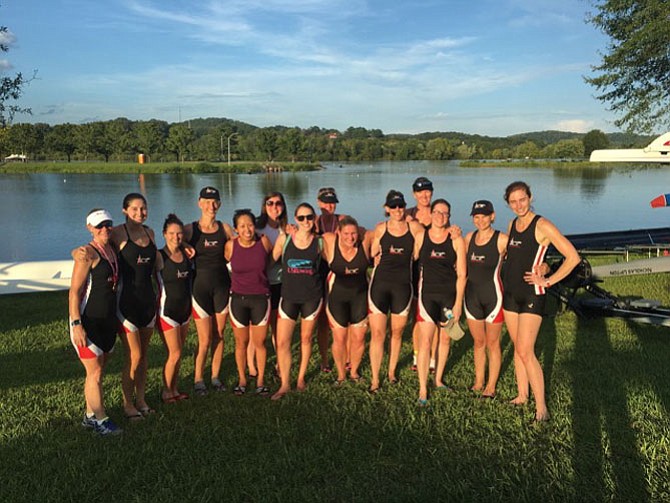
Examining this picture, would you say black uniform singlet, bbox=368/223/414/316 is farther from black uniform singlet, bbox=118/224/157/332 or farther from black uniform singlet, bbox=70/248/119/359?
black uniform singlet, bbox=70/248/119/359

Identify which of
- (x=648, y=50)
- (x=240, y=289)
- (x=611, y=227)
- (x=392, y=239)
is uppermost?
(x=648, y=50)

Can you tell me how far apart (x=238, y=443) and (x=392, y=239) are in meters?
2.22

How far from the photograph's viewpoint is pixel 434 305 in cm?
461

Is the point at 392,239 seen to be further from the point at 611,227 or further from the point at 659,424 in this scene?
the point at 611,227

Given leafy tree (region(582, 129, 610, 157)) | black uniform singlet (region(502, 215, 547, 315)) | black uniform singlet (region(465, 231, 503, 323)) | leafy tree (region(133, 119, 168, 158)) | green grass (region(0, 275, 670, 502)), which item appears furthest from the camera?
leafy tree (region(133, 119, 168, 158))

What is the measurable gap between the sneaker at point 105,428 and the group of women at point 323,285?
12mm

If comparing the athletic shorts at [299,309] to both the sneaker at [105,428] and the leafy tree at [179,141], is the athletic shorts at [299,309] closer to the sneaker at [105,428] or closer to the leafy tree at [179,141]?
the sneaker at [105,428]

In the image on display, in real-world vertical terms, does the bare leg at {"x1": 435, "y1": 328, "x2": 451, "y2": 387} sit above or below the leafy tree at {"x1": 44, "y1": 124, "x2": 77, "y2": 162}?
below

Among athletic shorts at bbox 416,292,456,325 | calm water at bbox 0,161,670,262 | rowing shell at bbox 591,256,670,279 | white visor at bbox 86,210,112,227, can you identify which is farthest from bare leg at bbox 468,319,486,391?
A: calm water at bbox 0,161,670,262

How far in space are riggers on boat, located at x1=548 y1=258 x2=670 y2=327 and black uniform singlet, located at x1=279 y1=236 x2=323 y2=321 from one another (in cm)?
349

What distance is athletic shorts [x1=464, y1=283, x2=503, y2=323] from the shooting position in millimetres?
4496

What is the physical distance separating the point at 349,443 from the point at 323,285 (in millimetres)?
1539

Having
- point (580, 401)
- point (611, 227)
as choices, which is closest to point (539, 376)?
point (580, 401)

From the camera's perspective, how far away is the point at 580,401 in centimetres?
457
